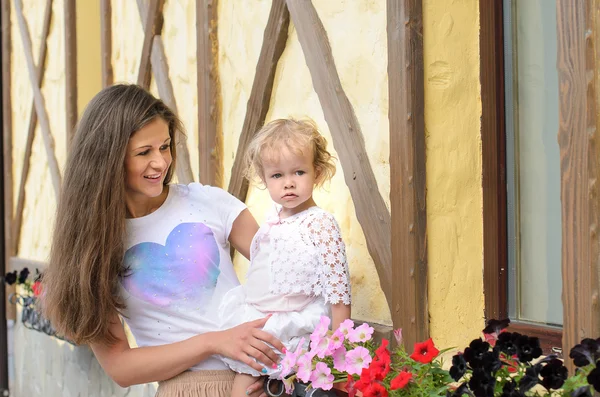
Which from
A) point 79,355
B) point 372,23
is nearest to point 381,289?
point 372,23

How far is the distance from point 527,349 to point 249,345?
0.89 metres

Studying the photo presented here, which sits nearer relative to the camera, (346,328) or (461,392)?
(461,392)

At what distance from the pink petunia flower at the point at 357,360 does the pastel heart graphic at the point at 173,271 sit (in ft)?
1.95

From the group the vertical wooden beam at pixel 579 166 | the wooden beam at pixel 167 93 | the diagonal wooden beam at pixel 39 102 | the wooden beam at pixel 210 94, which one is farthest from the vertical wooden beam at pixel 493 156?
the diagonal wooden beam at pixel 39 102

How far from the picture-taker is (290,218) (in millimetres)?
2889

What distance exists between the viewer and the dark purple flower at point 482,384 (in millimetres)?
1980

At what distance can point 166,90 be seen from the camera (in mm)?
4664

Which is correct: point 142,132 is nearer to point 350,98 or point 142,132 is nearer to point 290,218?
point 290,218

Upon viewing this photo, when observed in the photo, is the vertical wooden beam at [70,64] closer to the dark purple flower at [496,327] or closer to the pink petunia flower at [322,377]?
the pink petunia flower at [322,377]

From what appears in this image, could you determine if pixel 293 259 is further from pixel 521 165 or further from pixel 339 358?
pixel 521 165

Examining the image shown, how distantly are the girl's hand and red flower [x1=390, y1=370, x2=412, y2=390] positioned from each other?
0.47 m

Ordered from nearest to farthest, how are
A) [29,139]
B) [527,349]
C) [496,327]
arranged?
1. [527,349]
2. [496,327]
3. [29,139]

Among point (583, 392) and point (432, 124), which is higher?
point (432, 124)

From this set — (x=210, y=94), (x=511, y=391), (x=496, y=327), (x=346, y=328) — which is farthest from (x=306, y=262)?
(x=210, y=94)
